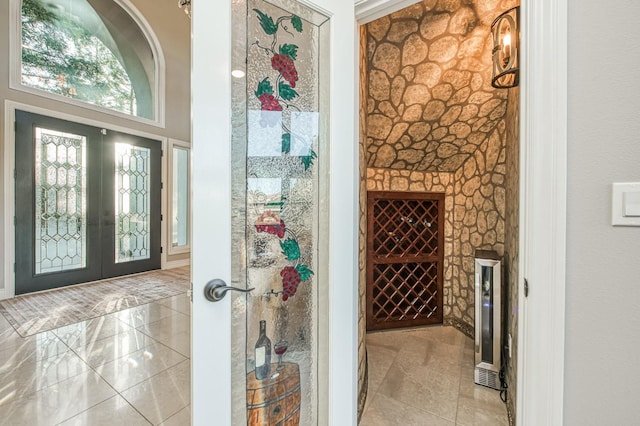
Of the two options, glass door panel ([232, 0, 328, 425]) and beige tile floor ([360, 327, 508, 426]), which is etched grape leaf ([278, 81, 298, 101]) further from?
beige tile floor ([360, 327, 508, 426])

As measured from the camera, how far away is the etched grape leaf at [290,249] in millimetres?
1119

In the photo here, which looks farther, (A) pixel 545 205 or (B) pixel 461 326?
(B) pixel 461 326

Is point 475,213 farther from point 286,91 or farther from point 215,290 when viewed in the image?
point 215,290

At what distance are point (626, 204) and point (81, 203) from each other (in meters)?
5.27

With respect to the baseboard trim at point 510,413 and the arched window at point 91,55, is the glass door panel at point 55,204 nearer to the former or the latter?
the arched window at point 91,55

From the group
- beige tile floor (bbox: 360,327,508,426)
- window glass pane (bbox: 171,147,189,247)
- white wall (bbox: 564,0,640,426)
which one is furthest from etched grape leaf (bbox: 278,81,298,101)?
window glass pane (bbox: 171,147,189,247)

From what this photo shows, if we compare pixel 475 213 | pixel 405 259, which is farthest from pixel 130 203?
pixel 475 213

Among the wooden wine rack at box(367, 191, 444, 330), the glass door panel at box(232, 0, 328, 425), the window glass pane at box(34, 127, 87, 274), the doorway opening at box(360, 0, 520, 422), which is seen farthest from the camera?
the window glass pane at box(34, 127, 87, 274)

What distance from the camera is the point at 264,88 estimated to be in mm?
1049

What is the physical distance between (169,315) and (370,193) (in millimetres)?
2582

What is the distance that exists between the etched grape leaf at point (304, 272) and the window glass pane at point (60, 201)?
4238 mm

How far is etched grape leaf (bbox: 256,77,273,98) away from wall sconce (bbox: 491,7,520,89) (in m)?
1.15

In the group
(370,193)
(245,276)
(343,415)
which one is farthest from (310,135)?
(370,193)

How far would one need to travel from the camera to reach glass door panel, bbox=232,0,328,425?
983 millimetres
